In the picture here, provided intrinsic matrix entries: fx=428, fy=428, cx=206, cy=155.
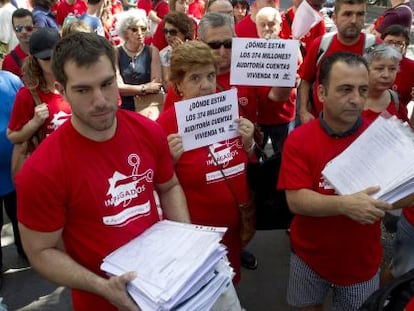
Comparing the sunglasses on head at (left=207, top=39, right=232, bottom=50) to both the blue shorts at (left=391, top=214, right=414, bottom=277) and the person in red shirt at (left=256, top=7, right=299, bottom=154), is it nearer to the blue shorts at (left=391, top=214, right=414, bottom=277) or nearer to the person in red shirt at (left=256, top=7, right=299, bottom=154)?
the person in red shirt at (left=256, top=7, right=299, bottom=154)

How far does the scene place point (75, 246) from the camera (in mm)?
1676

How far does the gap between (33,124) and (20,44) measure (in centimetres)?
184

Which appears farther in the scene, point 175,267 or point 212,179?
point 212,179

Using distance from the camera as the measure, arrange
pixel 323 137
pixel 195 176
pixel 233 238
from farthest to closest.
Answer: pixel 233 238, pixel 195 176, pixel 323 137

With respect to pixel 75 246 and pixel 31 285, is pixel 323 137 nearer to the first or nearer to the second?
pixel 75 246

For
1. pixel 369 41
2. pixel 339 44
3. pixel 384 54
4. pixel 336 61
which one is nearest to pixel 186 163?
pixel 336 61

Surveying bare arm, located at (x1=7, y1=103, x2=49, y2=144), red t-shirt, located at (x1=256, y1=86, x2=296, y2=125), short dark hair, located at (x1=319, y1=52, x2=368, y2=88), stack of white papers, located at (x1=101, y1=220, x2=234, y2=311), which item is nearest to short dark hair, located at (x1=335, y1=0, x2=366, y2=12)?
red t-shirt, located at (x1=256, y1=86, x2=296, y2=125)

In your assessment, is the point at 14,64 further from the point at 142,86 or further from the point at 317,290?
the point at 317,290

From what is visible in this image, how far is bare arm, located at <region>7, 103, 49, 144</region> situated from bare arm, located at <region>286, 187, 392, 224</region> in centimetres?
169

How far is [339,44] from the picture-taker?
354cm

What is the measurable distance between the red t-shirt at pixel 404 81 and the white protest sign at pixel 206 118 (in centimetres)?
184

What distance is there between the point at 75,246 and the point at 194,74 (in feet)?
3.78

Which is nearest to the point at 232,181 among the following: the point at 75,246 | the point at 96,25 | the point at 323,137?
the point at 323,137

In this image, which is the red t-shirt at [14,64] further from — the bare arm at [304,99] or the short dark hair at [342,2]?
the short dark hair at [342,2]
